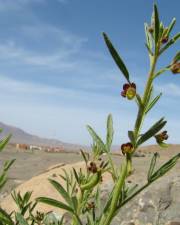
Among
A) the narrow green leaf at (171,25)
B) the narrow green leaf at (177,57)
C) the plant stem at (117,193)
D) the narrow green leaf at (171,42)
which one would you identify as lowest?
the plant stem at (117,193)

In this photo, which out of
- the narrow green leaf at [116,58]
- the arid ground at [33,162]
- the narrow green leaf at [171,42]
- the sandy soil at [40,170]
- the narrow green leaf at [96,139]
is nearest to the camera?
the narrow green leaf at [116,58]

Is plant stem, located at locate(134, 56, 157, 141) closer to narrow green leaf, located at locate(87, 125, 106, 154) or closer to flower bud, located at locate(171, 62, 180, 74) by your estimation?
flower bud, located at locate(171, 62, 180, 74)

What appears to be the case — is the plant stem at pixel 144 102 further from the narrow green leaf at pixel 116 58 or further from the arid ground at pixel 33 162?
the arid ground at pixel 33 162

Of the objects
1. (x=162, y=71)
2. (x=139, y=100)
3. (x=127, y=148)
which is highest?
(x=162, y=71)

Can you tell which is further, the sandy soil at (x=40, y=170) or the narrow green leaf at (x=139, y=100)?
the sandy soil at (x=40, y=170)

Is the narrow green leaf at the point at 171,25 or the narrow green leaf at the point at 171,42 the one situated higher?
the narrow green leaf at the point at 171,25

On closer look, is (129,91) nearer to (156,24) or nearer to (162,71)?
(162,71)

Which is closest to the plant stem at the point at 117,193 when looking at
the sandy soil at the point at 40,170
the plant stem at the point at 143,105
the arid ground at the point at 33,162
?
the plant stem at the point at 143,105

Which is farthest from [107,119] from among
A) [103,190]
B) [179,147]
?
[179,147]

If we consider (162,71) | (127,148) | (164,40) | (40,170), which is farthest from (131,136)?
(40,170)

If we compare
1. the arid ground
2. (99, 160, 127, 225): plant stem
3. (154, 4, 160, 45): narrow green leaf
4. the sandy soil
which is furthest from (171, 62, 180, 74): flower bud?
the arid ground

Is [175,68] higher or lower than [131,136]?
higher

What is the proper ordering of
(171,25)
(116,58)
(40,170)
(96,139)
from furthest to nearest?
1. (40,170)
2. (96,139)
3. (171,25)
4. (116,58)

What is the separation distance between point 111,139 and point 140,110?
347mm
